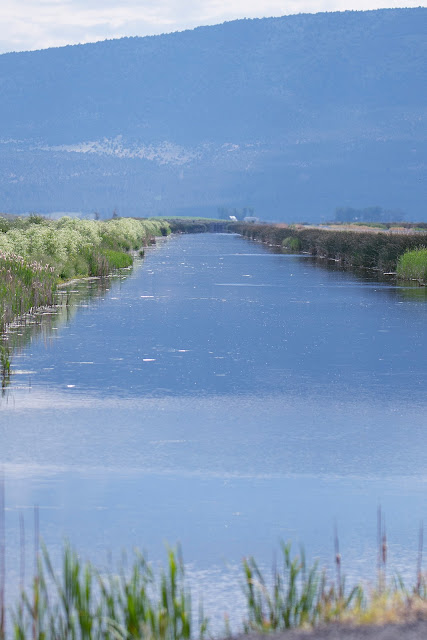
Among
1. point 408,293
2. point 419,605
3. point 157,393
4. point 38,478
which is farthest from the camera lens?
point 408,293

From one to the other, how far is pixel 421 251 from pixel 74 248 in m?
12.5

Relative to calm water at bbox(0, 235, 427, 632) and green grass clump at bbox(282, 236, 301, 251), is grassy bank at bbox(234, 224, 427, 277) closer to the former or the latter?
green grass clump at bbox(282, 236, 301, 251)

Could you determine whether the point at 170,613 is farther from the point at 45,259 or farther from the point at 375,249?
the point at 375,249

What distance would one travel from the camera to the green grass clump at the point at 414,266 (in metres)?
40.1

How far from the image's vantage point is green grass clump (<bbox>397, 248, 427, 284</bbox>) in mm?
40094

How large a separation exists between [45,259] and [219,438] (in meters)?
21.6

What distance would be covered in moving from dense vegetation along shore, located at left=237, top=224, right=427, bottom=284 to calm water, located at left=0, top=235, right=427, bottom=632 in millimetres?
15727

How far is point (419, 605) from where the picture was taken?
20.0ft

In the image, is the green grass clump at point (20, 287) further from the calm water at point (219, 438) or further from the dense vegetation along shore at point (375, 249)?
the dense vegetation along shore at point (375, 249)

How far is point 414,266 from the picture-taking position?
4088 centimetres

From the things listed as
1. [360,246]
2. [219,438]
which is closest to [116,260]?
[360,246]

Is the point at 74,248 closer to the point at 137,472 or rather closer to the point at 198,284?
the point at 198,284

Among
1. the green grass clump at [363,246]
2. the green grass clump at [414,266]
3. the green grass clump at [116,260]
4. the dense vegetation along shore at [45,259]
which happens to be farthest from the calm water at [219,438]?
the green grass clump at [363,246]

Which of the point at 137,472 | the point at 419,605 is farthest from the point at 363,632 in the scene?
the point at 137,472
